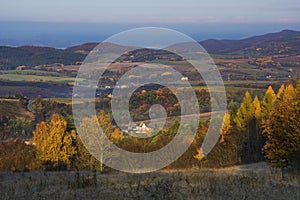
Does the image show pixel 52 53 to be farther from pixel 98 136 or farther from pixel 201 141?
pixel 98 136

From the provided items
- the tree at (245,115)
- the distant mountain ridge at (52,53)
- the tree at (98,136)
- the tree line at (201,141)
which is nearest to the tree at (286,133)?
the tree line at (201,141)

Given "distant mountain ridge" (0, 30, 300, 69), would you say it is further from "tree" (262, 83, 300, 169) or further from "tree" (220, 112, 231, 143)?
"tree" (262, 83, 300, 169)

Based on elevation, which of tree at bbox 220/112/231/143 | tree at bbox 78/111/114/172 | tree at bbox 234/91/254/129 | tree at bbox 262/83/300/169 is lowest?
tree at bbox 220/112/231/143

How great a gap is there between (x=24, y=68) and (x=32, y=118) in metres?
79.4

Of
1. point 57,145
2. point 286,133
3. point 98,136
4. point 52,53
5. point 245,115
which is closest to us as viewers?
point 286,133

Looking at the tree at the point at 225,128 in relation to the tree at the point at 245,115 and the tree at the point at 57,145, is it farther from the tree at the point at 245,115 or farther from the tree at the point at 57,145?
the tree at the point at 57,145

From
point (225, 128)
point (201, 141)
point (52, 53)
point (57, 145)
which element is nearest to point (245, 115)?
point (225, 128)

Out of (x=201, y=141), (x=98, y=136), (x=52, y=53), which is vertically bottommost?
(x=201, y=141)

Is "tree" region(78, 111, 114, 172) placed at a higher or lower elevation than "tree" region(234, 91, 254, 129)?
higher

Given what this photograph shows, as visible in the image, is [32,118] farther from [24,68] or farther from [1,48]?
[1,48]

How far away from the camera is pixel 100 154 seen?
27219mm

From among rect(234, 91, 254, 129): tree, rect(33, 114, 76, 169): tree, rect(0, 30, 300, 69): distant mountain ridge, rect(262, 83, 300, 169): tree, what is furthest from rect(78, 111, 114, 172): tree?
rect(0, 30, 300, 69): distant mountain ridge

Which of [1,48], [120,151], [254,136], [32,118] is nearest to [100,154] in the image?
[120,151]

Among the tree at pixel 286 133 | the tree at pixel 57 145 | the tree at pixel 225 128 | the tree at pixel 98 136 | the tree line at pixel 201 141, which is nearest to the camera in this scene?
the tree at pixel 286 133
